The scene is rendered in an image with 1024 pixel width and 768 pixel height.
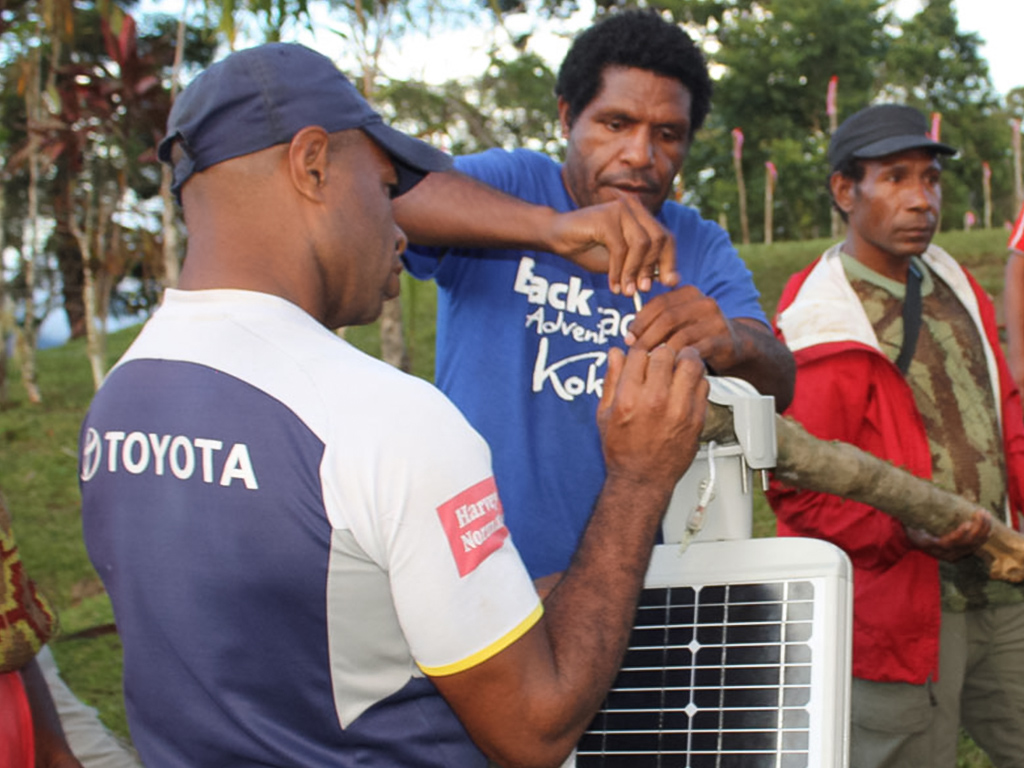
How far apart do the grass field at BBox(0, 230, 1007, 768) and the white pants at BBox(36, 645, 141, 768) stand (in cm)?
241

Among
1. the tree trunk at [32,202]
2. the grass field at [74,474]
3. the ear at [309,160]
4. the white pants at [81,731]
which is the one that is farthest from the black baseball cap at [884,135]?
the tree trunk at [32,202]

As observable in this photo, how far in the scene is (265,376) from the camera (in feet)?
4.22

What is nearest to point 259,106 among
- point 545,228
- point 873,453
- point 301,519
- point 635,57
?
point 301,519

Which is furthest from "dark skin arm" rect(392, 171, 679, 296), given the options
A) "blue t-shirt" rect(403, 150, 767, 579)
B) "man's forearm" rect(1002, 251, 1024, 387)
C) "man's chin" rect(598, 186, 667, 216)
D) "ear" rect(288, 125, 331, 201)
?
"man's forearm" rect(1002, 251, 1024, 387)

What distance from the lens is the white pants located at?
2.30 metres

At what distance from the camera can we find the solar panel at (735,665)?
150cm

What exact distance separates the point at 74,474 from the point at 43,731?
8.79 metres

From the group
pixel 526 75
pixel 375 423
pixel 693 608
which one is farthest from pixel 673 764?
pixel 526 75

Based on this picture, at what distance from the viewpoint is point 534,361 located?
229 cm

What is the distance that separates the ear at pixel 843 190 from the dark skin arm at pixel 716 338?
122 centimetres

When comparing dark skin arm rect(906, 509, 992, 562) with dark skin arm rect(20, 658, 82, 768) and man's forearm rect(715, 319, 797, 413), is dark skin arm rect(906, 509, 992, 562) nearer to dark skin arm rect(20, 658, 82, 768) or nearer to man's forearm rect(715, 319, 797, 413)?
man's forearm rect(715, 319, 797, 413)

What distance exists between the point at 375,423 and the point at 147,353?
343mm

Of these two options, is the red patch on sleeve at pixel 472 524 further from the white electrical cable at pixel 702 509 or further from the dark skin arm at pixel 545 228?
the dark skin arm at pixel 545 228

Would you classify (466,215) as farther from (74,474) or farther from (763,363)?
(74,474)
